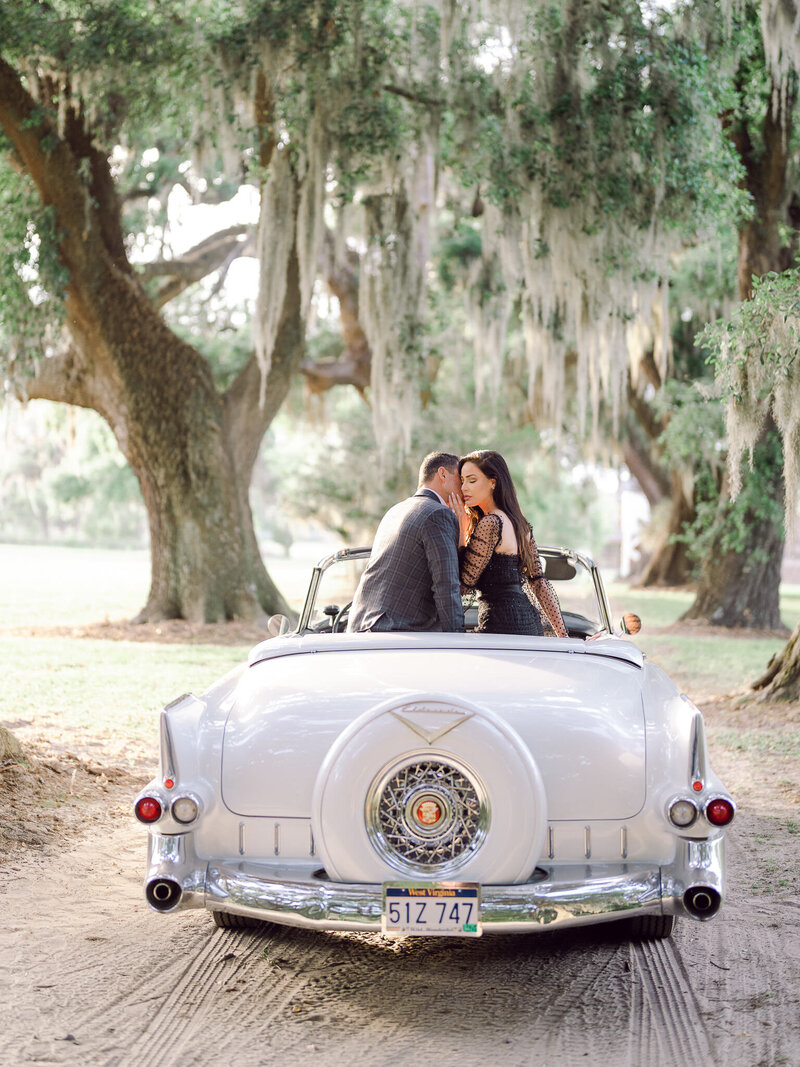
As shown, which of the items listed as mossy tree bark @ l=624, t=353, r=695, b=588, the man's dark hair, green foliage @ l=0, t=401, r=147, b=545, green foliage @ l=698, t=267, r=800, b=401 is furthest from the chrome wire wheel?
mossy tree bark @ l=624, t=353, r=695, b=588

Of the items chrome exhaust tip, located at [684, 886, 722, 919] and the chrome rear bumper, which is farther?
chrome exhaust tip, located at [684, 886, 722, 919]

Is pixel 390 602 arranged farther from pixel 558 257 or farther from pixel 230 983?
pixel 558 257

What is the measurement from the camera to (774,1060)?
2.85m

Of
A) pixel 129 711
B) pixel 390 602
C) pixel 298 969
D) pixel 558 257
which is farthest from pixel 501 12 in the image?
pixel 298 969

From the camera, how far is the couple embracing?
13.5 feet

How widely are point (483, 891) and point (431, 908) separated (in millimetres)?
152

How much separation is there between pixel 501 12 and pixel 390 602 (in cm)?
905

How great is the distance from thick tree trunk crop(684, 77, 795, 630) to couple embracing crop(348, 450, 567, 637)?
8328 millimetres

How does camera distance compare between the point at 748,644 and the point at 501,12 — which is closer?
the point at 501,12

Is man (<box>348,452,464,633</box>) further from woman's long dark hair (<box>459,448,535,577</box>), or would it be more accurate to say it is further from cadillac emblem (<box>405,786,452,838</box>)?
cadillac emblem (<box>405,786,452,838</box>)

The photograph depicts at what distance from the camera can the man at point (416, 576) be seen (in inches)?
162

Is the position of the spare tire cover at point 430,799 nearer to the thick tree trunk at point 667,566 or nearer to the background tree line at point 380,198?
the background tree line at point 380,198

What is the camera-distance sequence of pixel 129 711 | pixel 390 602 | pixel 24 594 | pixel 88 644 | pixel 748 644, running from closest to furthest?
1. pixel 390 602
2. pixel 129 711
3. pixel 88 644
4. pixel 748 644
5. pixel 24 594

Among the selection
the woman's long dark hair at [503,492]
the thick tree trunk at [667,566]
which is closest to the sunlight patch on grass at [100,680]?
the woman's long dark hair at [503,492]
